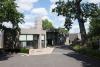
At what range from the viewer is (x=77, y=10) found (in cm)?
5450

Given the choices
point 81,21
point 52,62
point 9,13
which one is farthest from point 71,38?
point 52,62

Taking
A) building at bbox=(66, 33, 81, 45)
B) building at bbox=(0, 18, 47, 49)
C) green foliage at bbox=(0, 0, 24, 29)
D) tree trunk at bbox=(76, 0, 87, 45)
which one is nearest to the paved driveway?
green foliage at bbox=(0, 0, 24, 29)

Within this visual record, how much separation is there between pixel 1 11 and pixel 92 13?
1091 inches

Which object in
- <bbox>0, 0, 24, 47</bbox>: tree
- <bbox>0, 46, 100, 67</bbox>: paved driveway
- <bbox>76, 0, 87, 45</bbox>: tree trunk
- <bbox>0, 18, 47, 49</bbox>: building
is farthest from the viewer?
<bbox>0, 18, 47, 49</bbox>: building

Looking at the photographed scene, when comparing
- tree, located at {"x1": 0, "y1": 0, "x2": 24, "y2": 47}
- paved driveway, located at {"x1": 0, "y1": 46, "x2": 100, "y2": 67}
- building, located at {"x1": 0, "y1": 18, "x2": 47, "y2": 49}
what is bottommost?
paved driveway, located at {"x1": 0, "y1": 46, "x2": 100, "y2": 67}

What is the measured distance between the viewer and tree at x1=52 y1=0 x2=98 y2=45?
5412cm

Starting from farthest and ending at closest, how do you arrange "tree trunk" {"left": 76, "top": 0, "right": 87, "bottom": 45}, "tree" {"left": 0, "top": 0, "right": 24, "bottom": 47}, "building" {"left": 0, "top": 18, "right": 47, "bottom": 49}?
1. "building" {"left": 0, "top": 18, "right": 47, "bottom": 49}
2. "tree trunk" {"left": 76, "top": 0, "right": 87, "bottom": 45}
3. "tree" {"left": 0, "top": 0, "right": 24, "bottom": 47}

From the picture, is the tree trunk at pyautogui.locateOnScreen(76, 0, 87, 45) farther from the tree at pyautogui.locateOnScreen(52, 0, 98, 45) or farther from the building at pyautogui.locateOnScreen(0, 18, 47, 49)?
the building at pyautogui.locateOnScreen(0, 18, 47, 49)

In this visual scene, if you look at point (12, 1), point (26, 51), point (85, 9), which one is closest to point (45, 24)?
point (85, 9)

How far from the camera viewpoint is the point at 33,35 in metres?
59.4

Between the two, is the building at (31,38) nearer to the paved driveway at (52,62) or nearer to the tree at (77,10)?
the tree at (77,10)

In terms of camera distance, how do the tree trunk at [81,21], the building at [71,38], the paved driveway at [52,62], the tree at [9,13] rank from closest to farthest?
1. the paved driveway at [52,62]
2. the tree at [9,13]
3. the tree trunk at [81,21]
4. the building at [71,38]

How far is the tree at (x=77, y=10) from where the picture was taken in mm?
54125

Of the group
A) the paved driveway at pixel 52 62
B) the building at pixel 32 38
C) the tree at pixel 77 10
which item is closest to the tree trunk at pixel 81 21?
the tree at pixel 77 10
